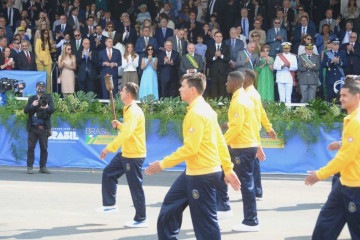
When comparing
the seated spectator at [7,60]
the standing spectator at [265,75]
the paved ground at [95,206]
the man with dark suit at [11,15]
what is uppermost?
the man with dark suit at [11,15]

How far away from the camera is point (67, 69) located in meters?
21.7

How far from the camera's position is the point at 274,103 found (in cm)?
1762

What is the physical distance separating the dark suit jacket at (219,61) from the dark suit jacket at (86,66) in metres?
2.97

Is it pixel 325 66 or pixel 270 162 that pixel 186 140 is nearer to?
pixel 270 162

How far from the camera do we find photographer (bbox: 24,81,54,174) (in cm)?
1722

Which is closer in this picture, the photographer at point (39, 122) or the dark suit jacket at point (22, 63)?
the photographer at point (39, 122)

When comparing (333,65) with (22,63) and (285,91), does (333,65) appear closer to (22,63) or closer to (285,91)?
(285,91)

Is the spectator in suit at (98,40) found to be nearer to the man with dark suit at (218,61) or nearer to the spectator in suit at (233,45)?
the man with dark suit at (218,61)

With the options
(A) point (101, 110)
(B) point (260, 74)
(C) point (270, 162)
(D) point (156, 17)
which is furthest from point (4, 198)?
(D) point (156, 17)

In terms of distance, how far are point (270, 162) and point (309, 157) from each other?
0.82m

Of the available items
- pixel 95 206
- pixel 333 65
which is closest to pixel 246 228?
pixel 95 206

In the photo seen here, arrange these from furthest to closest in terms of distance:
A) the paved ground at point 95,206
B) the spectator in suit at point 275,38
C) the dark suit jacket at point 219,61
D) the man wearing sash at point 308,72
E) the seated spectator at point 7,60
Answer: the spectator in suit at point 275,38, the seated spectator at point 7,60, the dark suit jacket at point 219,61, the man wearing sash at point 308,72, the paved ground at point 95,206

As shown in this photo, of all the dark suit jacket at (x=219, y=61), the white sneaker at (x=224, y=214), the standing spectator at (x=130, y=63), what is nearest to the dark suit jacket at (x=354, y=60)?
the dark suit jacket at (x=219, y=61)

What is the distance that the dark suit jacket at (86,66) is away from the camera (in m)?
21.7
